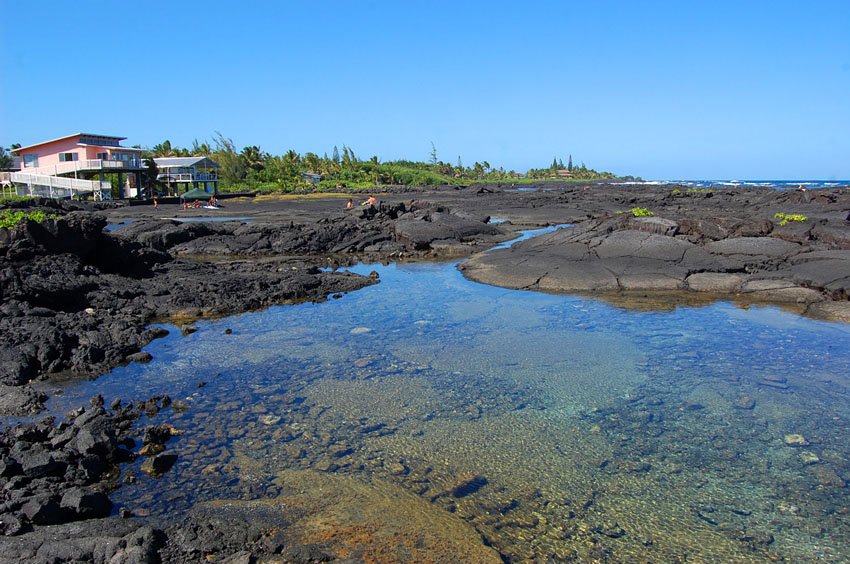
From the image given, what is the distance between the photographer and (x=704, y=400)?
9.80m

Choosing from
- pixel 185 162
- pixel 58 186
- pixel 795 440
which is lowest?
pixel 795 440

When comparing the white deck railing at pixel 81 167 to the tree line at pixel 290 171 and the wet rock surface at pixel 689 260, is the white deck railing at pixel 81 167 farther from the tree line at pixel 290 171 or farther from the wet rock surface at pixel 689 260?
the wet rock surface at pixel 689 260

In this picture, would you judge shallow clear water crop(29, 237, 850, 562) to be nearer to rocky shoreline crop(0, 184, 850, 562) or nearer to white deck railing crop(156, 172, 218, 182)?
rocky shoreline crop(0, 184, 850, 562)

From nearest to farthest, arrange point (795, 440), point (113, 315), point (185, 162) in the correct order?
point (795, 440) < point (113, 315) < point (185, 162)

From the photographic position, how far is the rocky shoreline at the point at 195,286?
5980 mm

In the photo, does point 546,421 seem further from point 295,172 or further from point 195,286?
point 295,172

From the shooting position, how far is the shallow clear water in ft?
21.3

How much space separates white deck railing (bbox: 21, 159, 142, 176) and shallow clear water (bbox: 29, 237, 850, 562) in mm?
51947

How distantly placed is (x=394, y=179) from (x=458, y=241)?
264 ft

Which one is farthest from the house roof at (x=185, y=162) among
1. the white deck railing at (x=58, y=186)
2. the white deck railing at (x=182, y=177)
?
the white deck railing at (x=58, y=186)

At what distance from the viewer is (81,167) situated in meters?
59.2

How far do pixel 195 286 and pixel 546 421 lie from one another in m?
12.1

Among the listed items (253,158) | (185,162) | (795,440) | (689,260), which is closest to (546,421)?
(795,440)

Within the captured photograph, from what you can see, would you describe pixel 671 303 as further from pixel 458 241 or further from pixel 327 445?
pixel 458 241
